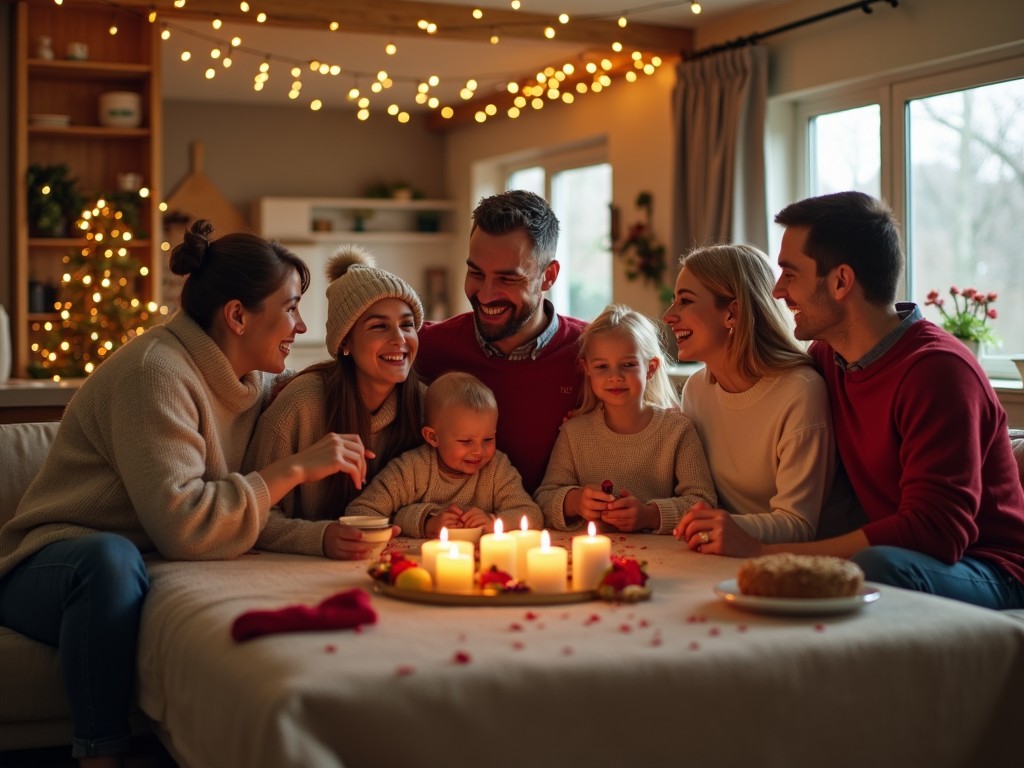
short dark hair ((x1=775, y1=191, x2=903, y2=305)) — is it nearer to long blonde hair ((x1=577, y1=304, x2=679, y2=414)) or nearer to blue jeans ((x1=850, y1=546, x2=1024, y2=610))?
long blonde hair ((x1=577, y1=304, x2=679, y2=414))

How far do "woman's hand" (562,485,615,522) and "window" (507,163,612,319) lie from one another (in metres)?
5.14

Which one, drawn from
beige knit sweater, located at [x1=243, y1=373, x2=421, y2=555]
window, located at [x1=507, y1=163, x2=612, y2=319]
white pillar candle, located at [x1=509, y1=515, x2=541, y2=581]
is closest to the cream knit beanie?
beige knit sweater, located at [x1=243, y1=373, x2=421, y2=555]

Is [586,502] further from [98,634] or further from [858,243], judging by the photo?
[98,634]

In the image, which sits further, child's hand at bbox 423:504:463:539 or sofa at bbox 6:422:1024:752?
child's hand at bbox 423:504:463:539

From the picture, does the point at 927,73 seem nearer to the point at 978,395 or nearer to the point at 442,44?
the point at 442,44

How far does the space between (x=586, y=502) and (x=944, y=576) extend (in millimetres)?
796

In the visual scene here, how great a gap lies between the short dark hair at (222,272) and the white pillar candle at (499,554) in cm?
84

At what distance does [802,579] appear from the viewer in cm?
195

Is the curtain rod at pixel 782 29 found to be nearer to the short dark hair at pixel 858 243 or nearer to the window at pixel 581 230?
the window at pixel 581 230

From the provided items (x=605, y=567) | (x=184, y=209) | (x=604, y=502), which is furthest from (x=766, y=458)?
Result: (x=184, y=209)

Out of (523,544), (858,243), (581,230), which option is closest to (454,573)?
(523,544)

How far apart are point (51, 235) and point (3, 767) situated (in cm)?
416

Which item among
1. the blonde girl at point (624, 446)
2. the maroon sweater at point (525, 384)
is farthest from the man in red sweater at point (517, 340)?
the blonde girl at point (624, 446)

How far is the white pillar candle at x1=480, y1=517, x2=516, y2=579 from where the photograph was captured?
7.13ft
